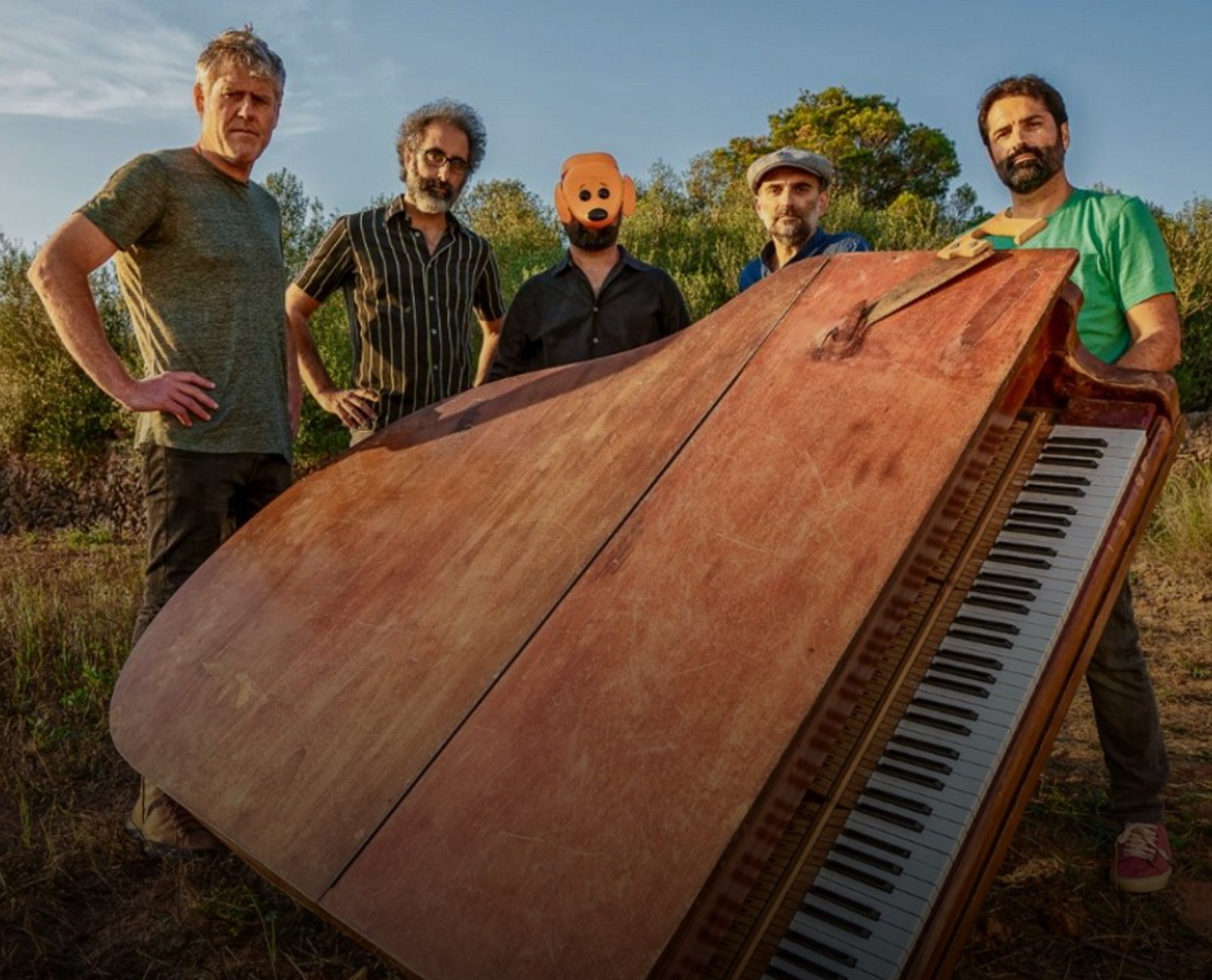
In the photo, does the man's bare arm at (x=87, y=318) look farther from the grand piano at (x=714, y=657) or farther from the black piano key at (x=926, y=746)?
the black piano key at (x=926, y=746)

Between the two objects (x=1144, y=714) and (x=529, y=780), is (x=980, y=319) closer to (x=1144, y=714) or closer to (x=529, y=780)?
(x=529, y=780)

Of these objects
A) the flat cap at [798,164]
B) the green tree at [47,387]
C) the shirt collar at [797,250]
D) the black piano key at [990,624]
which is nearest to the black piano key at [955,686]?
the black piano key at [990,624]

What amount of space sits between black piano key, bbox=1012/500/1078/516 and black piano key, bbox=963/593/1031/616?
0.18 m

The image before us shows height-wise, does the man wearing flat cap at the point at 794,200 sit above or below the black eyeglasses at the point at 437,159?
above

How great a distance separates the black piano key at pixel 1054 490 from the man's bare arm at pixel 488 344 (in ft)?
7.45

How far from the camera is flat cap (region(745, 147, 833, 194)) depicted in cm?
362

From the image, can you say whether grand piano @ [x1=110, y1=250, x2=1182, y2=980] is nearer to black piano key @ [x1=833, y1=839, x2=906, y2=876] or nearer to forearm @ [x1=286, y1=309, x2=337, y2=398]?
black piano key @ [x1=833, y1=839, x2=906, y2=876]

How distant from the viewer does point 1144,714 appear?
257cm

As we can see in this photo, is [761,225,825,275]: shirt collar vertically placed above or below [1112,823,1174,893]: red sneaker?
above

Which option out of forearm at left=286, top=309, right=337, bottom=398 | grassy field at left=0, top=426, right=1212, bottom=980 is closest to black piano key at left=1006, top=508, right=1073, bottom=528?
grassy field at left=0, top=426, right=1212, bottom=980

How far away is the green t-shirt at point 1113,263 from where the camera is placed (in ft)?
7.80

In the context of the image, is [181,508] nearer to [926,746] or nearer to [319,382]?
[319,382]

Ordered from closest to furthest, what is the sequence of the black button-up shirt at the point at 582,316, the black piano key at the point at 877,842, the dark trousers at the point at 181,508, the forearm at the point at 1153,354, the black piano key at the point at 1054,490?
the black piano key at the point at 877,842
the black piano key at the point at 1054,490
the forearm at the point at 1153,354
the dark trousers at the point at 181,508
the black button-up shirt at the point at 582,316

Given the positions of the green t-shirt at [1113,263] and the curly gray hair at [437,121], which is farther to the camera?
the curly gray hair at [437,121]
